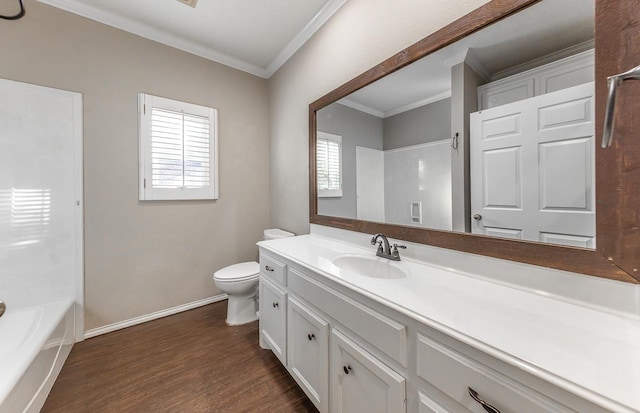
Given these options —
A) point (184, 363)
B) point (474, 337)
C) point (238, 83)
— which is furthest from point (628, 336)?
point (238, 83)

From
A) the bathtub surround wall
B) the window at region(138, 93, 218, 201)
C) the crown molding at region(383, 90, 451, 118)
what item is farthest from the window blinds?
the crown molding at region(383, 90, 451, 118)

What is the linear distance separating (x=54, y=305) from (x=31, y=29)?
6.73 ft

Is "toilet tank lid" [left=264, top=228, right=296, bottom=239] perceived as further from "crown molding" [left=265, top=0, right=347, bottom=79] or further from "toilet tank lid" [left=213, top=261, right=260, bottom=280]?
"crown molding" [left=265, top=0, right=347, bottom=79]

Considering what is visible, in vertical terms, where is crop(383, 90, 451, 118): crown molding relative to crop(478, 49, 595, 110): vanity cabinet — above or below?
above

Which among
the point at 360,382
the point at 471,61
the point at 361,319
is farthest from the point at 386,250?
the point at 471,61

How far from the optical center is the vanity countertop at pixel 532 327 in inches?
18.2

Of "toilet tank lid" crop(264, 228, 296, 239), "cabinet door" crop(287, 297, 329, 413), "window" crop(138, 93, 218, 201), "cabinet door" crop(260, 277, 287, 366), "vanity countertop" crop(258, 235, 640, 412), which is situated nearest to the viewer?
"vanity countertop" crop(258, 235, 640, 412)

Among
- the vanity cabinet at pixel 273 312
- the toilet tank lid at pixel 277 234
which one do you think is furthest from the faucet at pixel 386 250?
the toilet tank lid at pixel 277 234

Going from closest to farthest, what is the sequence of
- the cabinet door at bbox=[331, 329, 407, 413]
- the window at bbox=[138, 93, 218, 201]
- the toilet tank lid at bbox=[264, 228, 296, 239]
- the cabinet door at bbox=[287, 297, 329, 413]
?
the cabinet door at bbox=[331, 329, 407, 413] → the cabinet door at bbox=[287, 297, 329, 413] → the window at bbox=[138, 93, 218, 201] → the toilet tank lid at bbox=[264, 228, 296, 239]

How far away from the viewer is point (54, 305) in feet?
5.67

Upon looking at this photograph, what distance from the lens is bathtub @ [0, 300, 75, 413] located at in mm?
1048

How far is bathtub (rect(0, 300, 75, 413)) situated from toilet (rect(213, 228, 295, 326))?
989 millimetres

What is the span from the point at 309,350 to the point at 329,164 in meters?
1.32

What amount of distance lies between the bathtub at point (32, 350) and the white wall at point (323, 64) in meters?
1.79
